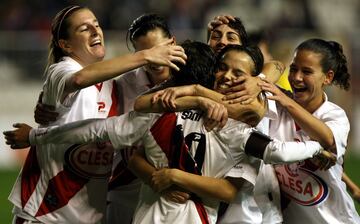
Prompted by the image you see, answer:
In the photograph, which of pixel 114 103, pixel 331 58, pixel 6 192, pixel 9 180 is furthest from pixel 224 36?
pixel 9 180

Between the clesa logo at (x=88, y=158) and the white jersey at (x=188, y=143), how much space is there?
1.77 feet

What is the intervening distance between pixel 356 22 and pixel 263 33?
12.2 metres

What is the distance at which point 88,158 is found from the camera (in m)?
5.69

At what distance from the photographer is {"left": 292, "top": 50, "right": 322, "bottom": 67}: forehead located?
5.83 meters

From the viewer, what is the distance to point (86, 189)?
5.74m

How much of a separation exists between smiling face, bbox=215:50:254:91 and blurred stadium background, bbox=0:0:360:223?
7885 mm

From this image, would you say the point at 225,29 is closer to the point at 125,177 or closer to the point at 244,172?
the point at 125,177

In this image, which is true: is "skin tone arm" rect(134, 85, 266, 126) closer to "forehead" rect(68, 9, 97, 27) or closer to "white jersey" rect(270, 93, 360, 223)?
"white jersey" rect(270, 93, 360, 223)

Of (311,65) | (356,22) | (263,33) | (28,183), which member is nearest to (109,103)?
(28,183)

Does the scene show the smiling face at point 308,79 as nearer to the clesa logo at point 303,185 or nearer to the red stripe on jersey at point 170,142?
the clesa logo at point 303,185

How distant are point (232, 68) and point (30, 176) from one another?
1.49m

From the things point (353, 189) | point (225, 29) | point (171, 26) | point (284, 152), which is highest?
point (225, 29)

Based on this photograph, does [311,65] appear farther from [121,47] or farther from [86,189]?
[121,47]

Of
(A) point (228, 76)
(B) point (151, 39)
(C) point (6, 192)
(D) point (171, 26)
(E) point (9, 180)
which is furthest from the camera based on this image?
(D) point (171, 26)
